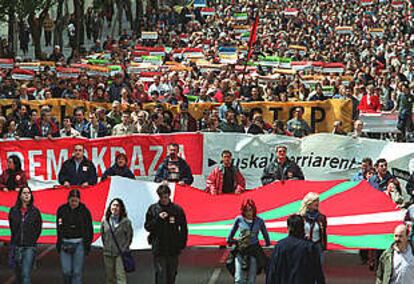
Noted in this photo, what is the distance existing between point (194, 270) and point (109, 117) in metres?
6.81

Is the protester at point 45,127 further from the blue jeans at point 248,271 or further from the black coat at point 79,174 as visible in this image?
the blue jeans at point 248,271

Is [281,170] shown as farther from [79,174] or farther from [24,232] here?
[24,232]

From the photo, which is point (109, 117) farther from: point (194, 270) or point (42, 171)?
point (194, 270)

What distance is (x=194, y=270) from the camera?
20.7 m

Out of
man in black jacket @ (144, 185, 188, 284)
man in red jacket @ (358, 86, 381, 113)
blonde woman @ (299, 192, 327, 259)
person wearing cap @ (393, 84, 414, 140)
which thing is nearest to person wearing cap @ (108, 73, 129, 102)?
man in red jacket @ (358, 86, 381, 113)

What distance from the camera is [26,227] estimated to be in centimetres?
1895

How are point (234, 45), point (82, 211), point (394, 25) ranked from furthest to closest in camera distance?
point (394, 25)
point (234, 45)
point (82, 211)

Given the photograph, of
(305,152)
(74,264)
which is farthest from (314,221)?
(305,152)

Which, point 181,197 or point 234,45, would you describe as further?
point 234,45

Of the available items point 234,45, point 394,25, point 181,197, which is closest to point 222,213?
point 181,197

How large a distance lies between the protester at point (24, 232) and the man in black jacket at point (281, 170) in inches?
151

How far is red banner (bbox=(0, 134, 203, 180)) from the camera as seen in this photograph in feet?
77.9

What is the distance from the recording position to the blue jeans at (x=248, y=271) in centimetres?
1816

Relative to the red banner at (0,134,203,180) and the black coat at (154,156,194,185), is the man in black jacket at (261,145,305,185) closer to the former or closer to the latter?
the black coat at (154,156,194,185)
